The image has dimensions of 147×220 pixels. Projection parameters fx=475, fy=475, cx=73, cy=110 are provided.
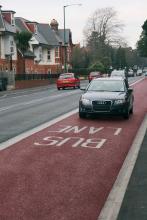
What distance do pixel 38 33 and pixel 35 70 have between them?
407 inches

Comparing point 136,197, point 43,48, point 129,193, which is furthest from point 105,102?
point 43,48

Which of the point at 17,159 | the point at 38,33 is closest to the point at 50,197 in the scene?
the point at 17,159

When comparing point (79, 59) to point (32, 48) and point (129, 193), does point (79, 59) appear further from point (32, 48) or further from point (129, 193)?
point (129, 193)

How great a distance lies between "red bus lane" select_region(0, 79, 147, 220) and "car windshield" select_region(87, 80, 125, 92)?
355 cm

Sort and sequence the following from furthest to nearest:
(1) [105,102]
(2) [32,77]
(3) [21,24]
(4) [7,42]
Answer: (3) [21,24] → (4) [7,42] → (2) [32,77] → (1) [105,102]

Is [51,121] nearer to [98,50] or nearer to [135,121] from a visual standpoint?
[135,121]

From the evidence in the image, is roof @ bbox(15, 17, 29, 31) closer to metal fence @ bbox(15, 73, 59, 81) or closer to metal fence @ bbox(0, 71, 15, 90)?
metal fence @ bbox(15, 73, 59, 81)

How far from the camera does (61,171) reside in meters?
8.47

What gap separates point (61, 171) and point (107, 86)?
9.84 m

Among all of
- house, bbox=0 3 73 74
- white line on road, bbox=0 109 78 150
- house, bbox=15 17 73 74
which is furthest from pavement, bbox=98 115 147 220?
house, bbox=15 17 73 74

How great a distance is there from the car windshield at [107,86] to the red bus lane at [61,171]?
3546 millimetres

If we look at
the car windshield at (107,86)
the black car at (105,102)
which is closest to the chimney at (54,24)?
the car windshield at (107,86)

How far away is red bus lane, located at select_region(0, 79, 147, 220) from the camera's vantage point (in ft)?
20.4

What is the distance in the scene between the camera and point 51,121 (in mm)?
16453
